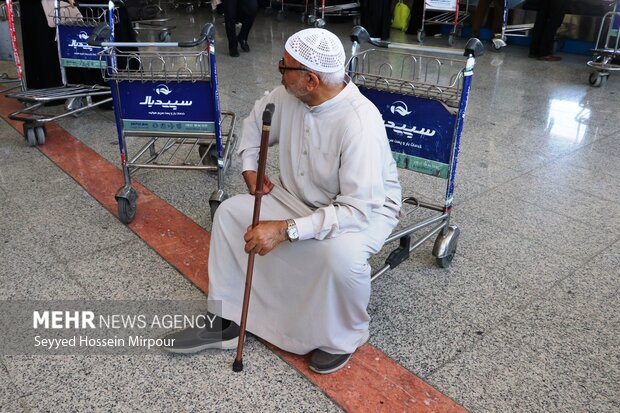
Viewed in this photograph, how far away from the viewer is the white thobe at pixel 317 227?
1956mm

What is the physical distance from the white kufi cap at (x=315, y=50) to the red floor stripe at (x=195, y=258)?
3.46 feet

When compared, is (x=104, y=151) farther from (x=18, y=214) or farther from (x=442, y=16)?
(x=442, y=16)

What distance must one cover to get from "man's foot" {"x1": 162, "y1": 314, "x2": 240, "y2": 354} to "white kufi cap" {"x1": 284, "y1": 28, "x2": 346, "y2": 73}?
1.03m

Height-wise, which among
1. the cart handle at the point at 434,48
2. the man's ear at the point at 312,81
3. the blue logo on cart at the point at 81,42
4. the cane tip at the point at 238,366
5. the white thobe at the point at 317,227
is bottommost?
the cane tip at the point at 238,366

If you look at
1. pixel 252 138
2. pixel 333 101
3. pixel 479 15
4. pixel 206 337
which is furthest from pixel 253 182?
pixel 479 15

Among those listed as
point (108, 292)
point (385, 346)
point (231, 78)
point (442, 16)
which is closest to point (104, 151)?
point (108, 292)

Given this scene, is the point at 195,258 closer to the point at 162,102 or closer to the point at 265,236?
the point at 162,102

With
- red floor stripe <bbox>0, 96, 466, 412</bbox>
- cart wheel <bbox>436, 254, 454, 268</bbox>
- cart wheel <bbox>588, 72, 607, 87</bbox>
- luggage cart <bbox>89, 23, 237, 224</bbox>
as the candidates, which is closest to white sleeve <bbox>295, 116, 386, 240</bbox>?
red floor stripe <bbox>0, 96, 466, 412</bbox>

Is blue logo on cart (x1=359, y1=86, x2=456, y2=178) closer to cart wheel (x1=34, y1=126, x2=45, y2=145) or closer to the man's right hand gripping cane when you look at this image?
the man's right hand gripping cane

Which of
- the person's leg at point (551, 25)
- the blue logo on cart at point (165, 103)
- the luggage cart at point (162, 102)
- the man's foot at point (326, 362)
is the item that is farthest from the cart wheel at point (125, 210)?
the person's leg at point (551, 25)

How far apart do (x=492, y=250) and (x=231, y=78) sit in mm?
3958

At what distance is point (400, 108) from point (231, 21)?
16.3 ft

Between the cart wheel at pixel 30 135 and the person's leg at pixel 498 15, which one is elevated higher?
the person's leg at pixel 498 15

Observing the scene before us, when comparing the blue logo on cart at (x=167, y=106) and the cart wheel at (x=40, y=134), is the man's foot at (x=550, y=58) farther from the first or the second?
the cart wheel at (x=40, y=134)
